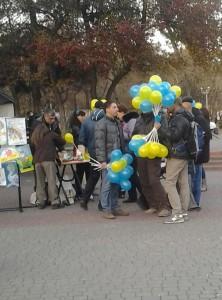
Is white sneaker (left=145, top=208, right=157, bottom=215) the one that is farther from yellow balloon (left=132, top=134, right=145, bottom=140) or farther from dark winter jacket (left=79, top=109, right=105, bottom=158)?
dark winter jacket (left=79, top=109, right=105, bottom=158)

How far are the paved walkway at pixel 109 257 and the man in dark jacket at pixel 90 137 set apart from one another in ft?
1.19

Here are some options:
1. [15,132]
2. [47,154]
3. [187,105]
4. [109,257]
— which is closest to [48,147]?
[47,154]

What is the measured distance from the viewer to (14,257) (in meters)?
6.23

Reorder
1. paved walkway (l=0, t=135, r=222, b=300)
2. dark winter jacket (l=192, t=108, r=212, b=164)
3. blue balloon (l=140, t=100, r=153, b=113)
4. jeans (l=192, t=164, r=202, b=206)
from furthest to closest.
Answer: dark winter jacket (l=192, t=108, r=212, b=164) < jeans (l=192, t=164, r=202, b=206) < blue balloon (l=140, t=100, r=153, b=113) < paved walkway (l=0, t=135, r=222, b=300)

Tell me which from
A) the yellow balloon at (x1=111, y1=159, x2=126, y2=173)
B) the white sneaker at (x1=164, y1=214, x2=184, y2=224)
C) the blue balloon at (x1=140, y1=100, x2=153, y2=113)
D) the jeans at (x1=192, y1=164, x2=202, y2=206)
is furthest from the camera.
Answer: the jeans at (x1=192, y1=164, x2=202, y2=206)

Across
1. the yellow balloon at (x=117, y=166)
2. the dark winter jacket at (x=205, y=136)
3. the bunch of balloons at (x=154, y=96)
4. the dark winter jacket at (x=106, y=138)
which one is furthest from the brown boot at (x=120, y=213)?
the bunch of balloons at (x=154, y=96)

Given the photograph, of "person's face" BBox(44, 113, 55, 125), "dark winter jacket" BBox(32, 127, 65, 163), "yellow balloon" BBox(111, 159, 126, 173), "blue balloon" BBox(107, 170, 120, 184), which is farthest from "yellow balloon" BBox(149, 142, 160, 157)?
"person's face" BBox(44, 113, 55, 125)

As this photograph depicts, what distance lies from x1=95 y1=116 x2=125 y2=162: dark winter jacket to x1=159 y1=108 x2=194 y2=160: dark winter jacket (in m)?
0.76

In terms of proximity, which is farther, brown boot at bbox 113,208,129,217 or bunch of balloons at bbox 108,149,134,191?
brown boot at bbox 113,208,129,217

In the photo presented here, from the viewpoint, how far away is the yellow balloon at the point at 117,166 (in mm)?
7933

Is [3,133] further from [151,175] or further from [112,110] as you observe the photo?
[151,175]

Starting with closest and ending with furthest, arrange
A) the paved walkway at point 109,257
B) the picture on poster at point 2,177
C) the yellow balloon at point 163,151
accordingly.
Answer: the paved walkway at point 109,257 → the yellow balloon at point 163,151 → the picture on poster at point 2,177

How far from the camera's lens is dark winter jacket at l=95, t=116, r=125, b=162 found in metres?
8.10

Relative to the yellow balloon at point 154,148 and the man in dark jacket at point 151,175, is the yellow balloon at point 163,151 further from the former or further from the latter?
the man in dark jacket at point 151,175
